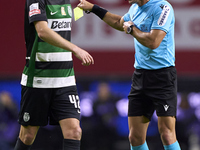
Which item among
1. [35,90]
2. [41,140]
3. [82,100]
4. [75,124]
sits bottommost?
[41,140]

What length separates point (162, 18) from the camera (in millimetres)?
4320

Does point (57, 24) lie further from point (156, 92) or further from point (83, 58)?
point (156, 92)

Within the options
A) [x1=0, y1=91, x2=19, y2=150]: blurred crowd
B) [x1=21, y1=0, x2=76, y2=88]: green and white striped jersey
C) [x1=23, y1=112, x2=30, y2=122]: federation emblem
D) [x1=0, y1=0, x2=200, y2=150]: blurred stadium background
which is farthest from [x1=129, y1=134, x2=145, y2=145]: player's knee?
[x1=0, y1=91, x2=19, y2=150]: blurred crowd

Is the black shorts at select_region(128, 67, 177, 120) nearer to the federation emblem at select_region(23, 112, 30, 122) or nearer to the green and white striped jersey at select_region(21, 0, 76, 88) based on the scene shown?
the green and white striped jersey at select_region(21, 0, 76, 88)

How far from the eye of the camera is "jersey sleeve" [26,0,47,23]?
13.2 ft

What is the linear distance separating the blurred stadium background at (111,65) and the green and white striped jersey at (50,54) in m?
3.48

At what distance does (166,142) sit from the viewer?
4410mm

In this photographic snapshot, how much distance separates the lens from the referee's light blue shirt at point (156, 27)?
4340 mm

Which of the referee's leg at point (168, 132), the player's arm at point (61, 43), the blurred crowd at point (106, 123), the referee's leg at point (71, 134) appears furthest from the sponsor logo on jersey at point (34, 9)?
the blurred crowd at point (106, 123)

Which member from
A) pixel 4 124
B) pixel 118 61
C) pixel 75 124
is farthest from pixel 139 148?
pixel 4 124

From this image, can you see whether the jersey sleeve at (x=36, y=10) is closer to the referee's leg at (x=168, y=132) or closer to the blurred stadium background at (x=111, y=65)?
the referee's leg at (x=168, y=132)

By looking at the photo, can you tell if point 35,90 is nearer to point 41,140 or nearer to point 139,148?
point 139,148

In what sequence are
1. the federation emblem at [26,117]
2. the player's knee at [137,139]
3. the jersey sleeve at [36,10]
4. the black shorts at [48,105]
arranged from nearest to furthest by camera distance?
the jersey sleeve at [36,10] → the black shorts at [48,105] → the federation emblem at [26,117] → the player's knee at [137,139]

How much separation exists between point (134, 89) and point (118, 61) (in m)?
3.22
